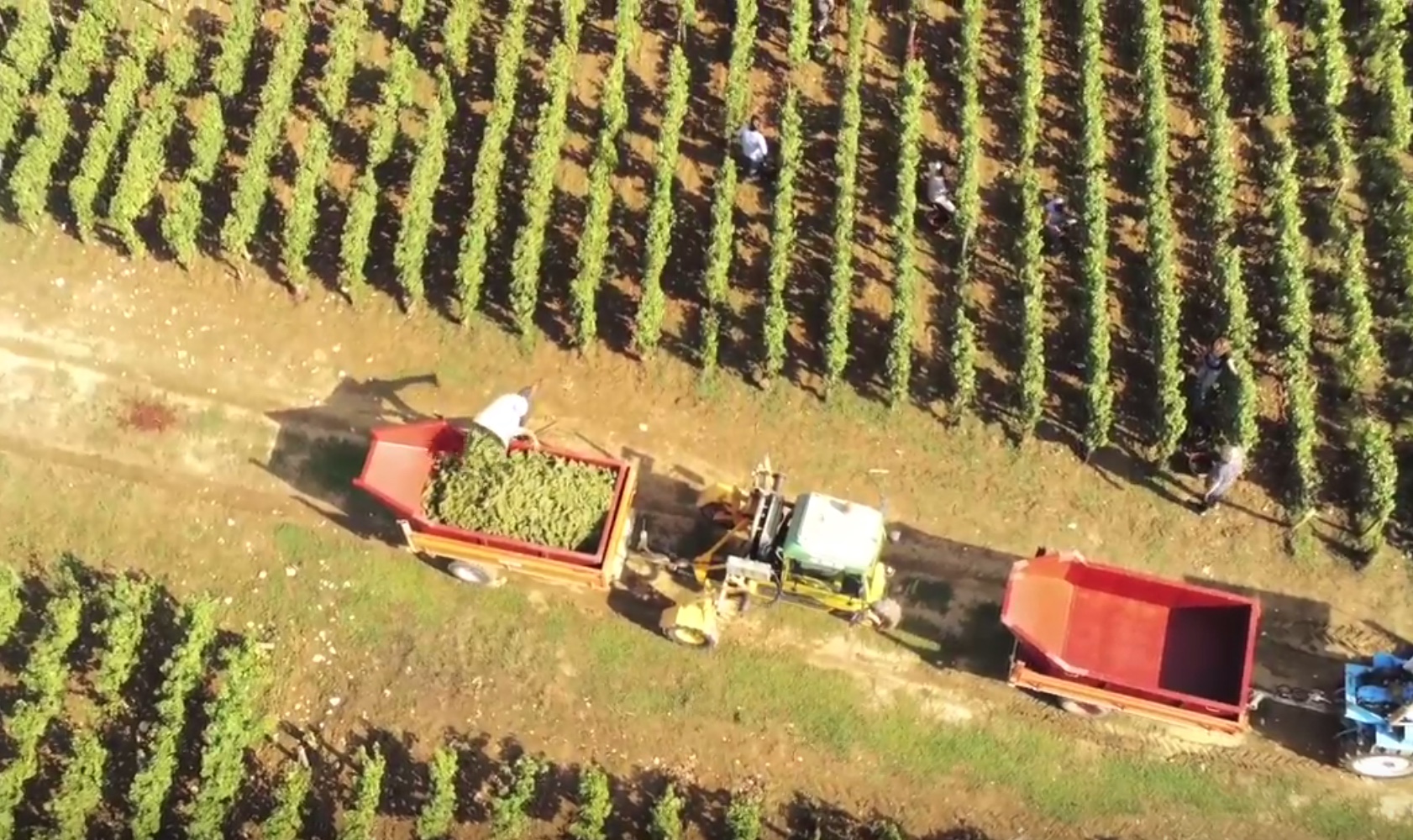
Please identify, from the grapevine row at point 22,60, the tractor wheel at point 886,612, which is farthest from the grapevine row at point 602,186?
the grapevine row at point 22,60

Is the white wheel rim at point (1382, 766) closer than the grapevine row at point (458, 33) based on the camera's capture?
Yes

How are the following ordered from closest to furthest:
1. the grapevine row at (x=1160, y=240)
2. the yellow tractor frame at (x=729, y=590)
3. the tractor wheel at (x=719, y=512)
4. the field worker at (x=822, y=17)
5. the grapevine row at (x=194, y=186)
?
1. the yellow tractor frame at (x=729, y=590)
2. the tractor wheel at (x=719, y=512)
3. the grapevine row at (x=1160, y=240)
4. the grapevine row at (x=194, y=186)
5. the field worker at (x=822, y=17)

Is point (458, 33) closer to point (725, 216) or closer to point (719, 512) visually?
point (725, 216)

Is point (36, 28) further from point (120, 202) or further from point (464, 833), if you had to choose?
point (464, 833)

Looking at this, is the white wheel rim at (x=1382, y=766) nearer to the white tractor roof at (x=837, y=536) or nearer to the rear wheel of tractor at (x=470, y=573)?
the white tractor roof at (x=837, y=536)

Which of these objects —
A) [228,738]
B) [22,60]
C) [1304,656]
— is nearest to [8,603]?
[228,738]

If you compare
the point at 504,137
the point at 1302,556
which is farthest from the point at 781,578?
the point at 504,137
